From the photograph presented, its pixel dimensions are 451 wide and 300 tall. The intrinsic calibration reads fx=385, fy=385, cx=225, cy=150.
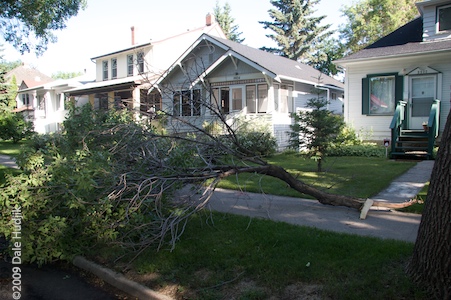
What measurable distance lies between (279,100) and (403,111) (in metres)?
6.20

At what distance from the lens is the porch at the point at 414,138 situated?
42.9 feet

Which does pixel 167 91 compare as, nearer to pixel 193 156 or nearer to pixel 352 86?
pixel 193 156

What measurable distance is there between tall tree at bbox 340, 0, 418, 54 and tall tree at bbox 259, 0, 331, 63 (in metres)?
4.91

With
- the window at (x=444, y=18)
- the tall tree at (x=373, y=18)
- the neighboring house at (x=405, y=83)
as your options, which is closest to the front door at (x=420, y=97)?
the neighboring house at (x=405, y=83)

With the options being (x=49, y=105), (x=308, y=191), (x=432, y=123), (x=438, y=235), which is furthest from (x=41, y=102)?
(x=438, y=235)

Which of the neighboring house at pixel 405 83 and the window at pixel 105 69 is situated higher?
the window at pixel 105 69

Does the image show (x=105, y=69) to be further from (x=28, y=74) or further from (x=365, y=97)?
(x=28, y=74)

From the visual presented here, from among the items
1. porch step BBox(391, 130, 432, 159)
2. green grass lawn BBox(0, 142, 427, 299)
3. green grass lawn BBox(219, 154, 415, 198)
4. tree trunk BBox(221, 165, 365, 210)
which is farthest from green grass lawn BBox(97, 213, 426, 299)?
porch step BBox(391, 130, 432, 159)

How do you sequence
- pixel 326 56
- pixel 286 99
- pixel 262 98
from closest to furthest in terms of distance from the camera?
pixel 262 98, pixel 286 99, pixel 326 56

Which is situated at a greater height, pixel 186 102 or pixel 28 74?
pixel 28 74

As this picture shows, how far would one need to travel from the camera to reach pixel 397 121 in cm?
1393

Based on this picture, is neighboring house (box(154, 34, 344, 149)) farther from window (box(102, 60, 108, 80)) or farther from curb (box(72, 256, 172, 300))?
curb (box(72, 256, 172, 300))

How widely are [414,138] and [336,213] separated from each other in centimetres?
863

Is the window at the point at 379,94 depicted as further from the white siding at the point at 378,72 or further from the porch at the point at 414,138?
the porch at the point at 414,138
